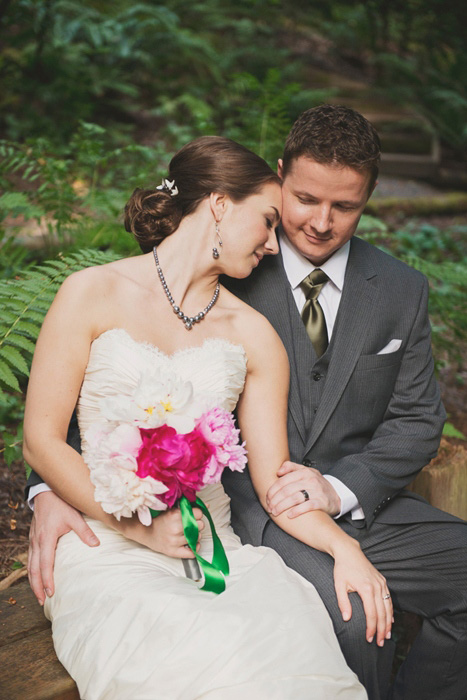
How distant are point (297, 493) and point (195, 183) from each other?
4.29ft

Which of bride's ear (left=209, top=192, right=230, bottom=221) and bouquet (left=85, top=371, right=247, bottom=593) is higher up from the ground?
bride's ear (left=209, top=192, right=230, bottom=221)

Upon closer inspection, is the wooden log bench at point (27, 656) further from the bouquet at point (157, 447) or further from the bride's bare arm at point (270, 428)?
the bride's bare arm at point (270, 428)

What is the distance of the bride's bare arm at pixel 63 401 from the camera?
250 centimetres

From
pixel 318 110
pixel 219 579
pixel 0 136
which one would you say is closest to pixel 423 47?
pixel 0 136

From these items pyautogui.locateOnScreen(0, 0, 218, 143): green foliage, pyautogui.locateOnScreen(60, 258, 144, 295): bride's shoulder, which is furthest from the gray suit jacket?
pyautogui.locateOnScreen(0, 0, 218, 143): green foliage

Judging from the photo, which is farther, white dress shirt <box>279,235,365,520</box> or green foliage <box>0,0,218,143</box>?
green foliage <box>0,0,218,143</box>

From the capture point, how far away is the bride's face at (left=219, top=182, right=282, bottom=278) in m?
2.81

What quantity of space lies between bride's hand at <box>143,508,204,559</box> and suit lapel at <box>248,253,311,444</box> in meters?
0.84

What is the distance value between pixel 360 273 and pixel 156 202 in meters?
0.98

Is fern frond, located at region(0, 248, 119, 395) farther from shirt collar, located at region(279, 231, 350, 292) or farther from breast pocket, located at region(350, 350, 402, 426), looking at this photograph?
breast pocket, located at region(350, 350, 402, 426)

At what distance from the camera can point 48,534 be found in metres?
2.53

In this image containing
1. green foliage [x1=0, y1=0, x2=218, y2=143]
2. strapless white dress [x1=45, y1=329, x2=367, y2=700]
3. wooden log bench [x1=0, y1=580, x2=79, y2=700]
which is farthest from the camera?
green foliage [x1=0, y1=0, x2=218, y2=143]

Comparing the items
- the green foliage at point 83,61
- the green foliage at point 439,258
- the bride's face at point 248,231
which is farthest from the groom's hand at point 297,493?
the green foliage at point 83,61

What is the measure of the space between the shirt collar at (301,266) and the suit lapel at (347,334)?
0.13ft
